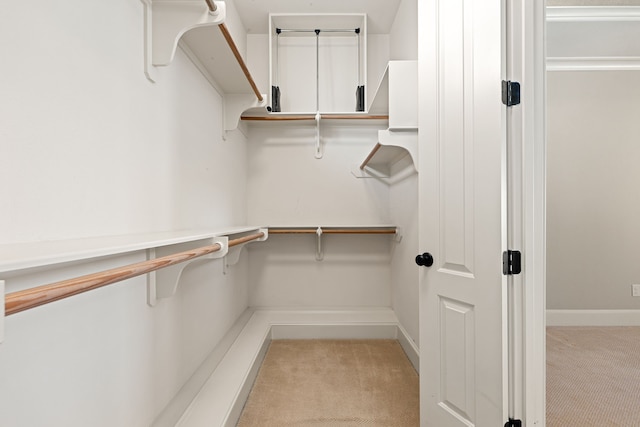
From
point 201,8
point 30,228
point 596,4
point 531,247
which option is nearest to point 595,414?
point 531,247

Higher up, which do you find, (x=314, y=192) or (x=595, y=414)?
(x=314, y=192)

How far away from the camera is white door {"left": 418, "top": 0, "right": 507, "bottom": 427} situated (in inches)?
47.5

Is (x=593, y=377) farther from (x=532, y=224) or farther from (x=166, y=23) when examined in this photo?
(x=166, y=23)

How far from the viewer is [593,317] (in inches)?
119

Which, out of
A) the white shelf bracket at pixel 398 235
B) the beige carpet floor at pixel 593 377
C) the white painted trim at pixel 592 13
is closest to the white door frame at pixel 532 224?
the beige carpet floor at pixel 593 377

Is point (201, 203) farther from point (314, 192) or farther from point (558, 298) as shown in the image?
point (558, 298)

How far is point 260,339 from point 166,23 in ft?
6.44

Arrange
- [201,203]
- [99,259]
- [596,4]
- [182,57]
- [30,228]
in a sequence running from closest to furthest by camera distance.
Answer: [30,228] → [99,259] → [182,57] → [201,203] → [596,4]

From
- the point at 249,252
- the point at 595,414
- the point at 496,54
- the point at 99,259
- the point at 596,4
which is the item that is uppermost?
the point at 596,4

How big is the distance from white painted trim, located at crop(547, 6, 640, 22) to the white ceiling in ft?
4.32

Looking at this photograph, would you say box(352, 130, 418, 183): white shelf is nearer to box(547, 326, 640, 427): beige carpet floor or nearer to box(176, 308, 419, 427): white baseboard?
box(176, 308, 419, 427): white baseboard

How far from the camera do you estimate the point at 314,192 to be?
10.1ft

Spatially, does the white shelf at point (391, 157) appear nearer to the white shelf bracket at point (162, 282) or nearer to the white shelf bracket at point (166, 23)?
the white shelf bracket at point (166, 23)

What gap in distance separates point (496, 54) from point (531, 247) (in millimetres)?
Answer: 704
